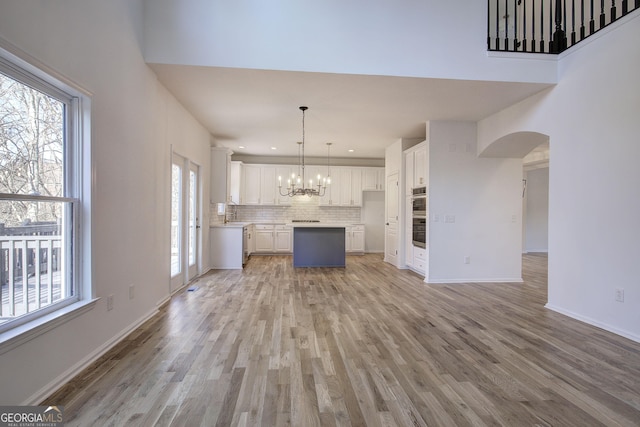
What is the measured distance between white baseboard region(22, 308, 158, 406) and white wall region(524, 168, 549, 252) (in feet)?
33.5

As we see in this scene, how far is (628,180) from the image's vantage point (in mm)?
2975

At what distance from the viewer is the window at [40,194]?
1.73 metres

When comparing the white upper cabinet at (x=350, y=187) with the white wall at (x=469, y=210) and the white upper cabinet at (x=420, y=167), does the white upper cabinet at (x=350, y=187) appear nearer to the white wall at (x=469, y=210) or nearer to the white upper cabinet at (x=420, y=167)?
the white upper cabinet at (x=420, y=167)

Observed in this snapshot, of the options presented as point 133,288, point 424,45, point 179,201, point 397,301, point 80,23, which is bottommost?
point 397,301

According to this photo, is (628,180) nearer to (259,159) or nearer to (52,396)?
(52,396)

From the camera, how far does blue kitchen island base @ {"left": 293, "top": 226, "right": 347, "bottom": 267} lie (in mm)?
6551

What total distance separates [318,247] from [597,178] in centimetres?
465

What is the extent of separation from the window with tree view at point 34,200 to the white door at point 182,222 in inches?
83.4

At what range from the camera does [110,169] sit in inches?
103

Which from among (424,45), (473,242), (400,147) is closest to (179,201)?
(424,45)

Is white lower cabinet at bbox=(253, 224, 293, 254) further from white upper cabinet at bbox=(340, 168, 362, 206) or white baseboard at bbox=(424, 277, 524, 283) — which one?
white baseboard at bbox=(424, 277, 524, 283)

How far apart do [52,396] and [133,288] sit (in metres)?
1.25

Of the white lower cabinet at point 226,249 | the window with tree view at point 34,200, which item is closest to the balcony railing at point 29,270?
the window with tree view at point 34,200

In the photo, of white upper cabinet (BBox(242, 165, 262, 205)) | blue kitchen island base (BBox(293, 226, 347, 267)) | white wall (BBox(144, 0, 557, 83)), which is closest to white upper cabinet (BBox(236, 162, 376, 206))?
white upper cabinet (BBox(242, 165, 262, 205))
